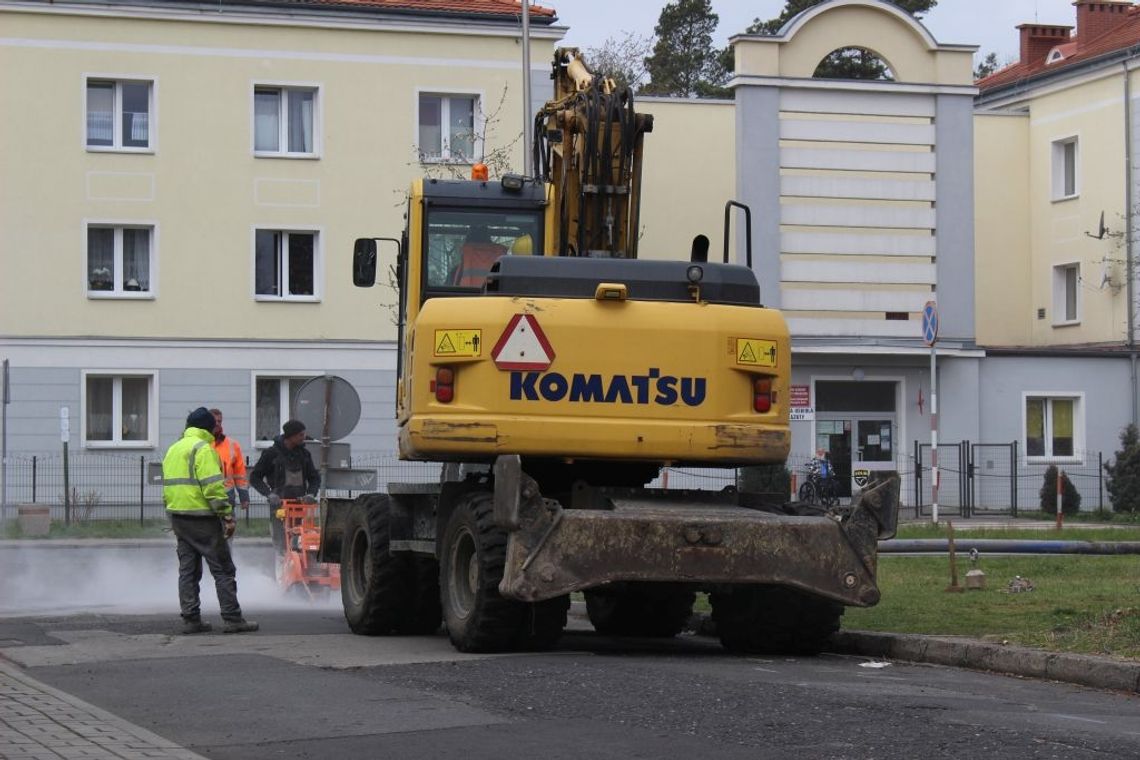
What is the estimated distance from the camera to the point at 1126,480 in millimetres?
39594

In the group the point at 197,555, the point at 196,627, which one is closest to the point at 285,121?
the point at 197,555

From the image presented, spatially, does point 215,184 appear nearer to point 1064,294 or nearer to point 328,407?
point 328,407

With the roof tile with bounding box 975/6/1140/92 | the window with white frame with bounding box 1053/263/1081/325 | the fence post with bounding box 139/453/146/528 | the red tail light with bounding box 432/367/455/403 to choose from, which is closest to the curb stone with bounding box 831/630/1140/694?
the red tail light with bounding box 432/367/455/403

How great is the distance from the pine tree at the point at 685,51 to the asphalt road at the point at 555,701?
64.7 m

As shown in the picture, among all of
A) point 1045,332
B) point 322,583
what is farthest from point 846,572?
point 1045,332

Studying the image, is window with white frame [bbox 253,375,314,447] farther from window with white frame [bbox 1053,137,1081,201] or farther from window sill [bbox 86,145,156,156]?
window with white frame [bbox 1053,137,1081,201]

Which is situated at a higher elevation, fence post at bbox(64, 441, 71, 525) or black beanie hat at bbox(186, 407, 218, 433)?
black beanie hat at bbox(186, 407, 218, 433)

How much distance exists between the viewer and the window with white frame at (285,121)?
39094 mm

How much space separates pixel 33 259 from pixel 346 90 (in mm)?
6998

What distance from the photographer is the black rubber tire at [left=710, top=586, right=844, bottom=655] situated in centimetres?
1289

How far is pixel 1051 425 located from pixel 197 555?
31524mm

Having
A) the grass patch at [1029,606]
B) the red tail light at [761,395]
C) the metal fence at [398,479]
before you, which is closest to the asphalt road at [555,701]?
the grass patch at [1029,606]

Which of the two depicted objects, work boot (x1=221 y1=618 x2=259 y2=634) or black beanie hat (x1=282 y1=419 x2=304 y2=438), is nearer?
→ work boot (x1=221 y1=618 x2=259 y2=634)

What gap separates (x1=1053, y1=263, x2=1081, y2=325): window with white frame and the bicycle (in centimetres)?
1166
